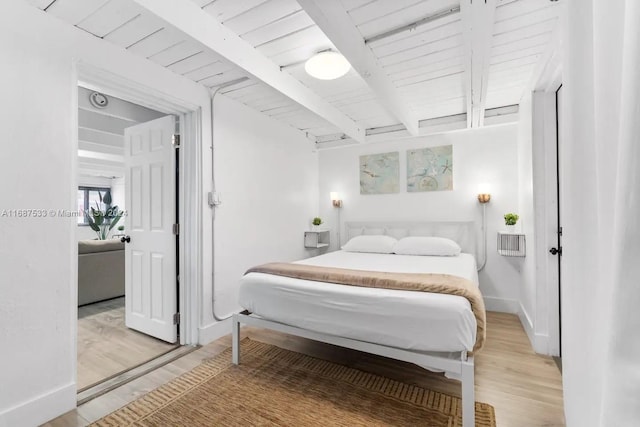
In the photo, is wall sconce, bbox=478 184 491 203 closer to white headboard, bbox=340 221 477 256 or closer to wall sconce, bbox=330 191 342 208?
white headboard, bbox=340 221 477 256

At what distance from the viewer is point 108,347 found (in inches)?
102

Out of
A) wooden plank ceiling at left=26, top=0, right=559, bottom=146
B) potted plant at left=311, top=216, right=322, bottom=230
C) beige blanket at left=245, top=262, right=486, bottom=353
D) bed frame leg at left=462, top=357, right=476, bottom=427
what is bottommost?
bed frame leg at left=462, top=357, right=476, bottom=427

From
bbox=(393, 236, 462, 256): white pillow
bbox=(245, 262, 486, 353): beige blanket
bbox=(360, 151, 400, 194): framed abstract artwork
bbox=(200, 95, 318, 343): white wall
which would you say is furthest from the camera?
bbox=(360, 151, 400, 194): framed abstract artwork

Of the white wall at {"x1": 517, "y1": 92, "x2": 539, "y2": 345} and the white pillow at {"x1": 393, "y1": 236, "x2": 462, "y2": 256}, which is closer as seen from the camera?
the white wall at {"x1": 517, "y1": 92, "x2": 539, "y2": 345}

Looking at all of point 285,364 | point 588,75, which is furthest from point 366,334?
point 588,75

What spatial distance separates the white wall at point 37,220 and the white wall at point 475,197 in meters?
3.31

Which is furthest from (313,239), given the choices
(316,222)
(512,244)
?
(512,244)

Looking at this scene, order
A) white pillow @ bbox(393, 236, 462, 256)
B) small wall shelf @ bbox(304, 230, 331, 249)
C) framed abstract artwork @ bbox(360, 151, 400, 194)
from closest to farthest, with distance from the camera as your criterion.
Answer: white pillow @ bbox(393, 236, 462, 256), framed abstract artwork @ bbox(360, 151, 400, 194), small wall shelf @ bbox(304, 230, 331, 249)

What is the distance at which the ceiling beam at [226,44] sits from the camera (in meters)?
1.54

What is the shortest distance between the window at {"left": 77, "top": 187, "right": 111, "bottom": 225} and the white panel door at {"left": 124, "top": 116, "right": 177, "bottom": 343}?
6020 millimetres

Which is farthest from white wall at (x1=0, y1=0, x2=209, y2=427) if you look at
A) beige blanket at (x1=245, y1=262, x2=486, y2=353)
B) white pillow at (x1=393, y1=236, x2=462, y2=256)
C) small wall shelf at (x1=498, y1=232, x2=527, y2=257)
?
small wall shelf at (x1=498, y1=232, x2=527, y2=257)

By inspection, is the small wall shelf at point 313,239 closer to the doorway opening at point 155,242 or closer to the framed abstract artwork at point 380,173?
the framed abstract artwork at point 380,173

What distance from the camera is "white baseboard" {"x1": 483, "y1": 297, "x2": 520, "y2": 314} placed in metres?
3.35

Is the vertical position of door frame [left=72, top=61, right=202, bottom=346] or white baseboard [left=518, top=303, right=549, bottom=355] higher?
door frame [left=72, top=61, right=202, bottom=346]
